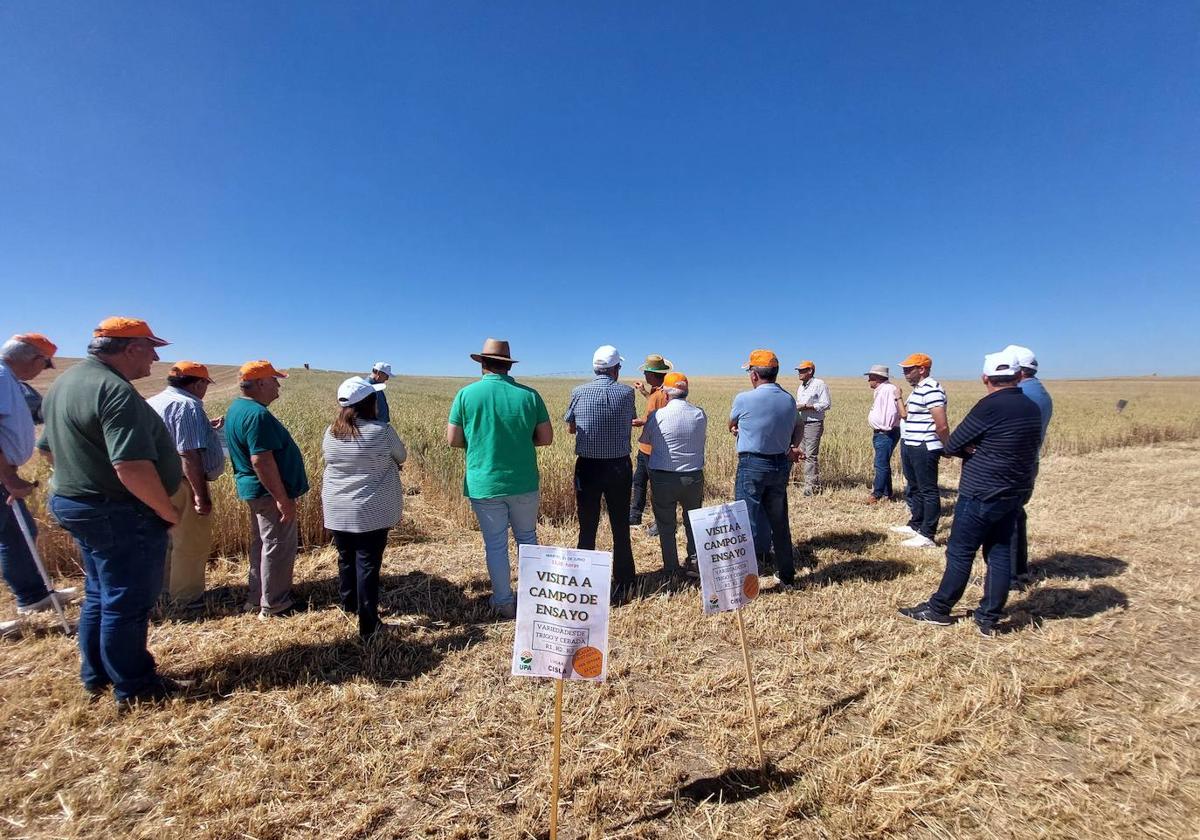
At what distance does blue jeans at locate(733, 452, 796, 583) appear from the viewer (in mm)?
4461

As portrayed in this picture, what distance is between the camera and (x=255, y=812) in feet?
7.31

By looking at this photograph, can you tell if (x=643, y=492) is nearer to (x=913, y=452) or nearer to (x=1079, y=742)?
(x=913, y=452)

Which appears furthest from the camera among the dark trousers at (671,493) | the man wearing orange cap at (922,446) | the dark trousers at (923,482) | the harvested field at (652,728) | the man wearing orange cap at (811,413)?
the man wearing orange cap at (811,413)

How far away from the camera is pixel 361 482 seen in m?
3.52

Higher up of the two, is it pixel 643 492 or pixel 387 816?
pixel 643 492

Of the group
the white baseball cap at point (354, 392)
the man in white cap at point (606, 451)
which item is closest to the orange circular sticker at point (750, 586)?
the man in white cap at point (606, 451)

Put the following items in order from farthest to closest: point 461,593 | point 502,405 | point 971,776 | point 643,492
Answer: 1. point 643,492
2. point 461,593
3. point 502,405
4. point 971,776

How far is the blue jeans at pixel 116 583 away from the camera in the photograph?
2691mm

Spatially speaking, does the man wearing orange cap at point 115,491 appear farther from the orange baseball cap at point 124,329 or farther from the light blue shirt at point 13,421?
the light blue shirt at point 13,421

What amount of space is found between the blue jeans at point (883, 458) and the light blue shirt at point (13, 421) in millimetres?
9562

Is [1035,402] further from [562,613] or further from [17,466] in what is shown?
[17,466]

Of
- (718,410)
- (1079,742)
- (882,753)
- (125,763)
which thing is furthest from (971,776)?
(718,410)

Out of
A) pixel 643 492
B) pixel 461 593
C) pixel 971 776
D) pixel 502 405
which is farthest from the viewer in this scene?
pixel 643 492

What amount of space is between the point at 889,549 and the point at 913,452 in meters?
1.21
